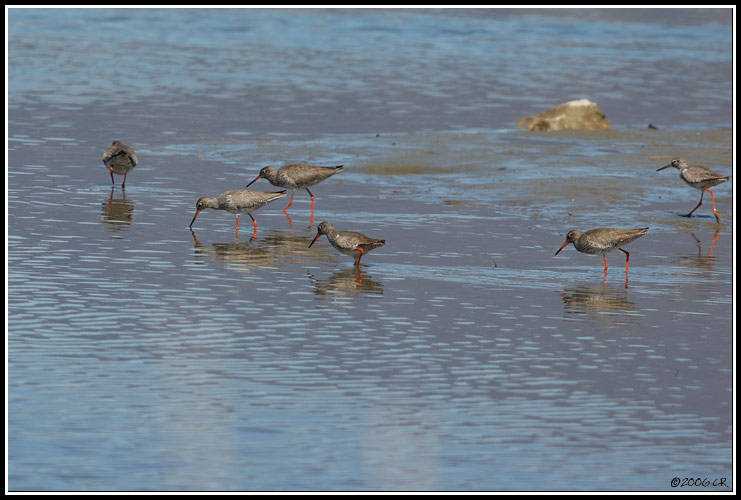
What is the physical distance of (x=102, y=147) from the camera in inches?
990

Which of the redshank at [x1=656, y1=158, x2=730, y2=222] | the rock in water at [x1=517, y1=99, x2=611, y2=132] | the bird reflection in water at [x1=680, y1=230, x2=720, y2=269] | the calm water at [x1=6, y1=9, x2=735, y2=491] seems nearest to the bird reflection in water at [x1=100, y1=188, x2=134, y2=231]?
the calm water at [x1=6, y1=9, x2=735, y2=491]

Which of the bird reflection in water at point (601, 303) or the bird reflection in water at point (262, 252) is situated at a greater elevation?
the bird reflection in water at point (262, 252)

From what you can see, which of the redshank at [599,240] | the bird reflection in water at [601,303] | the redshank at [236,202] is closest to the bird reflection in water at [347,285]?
the bird reflection in water at [601,303]

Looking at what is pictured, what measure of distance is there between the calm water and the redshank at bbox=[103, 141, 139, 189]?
500mm

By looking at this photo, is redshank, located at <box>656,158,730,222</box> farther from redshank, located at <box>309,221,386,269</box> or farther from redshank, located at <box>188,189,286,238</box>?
redshank, located at <box>188,189,286,238</box>

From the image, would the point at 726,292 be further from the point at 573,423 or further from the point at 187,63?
the point at 187,63

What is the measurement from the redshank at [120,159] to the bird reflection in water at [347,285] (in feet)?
22.1

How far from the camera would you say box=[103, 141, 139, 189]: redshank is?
2106 centimetres

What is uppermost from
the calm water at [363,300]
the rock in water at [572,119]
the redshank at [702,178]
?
the rock in water at [572,119]

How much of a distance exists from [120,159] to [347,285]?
7.60 metres

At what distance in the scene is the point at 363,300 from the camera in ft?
46.6

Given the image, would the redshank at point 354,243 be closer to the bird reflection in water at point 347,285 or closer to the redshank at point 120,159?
the bird reflection in water at point 347,285

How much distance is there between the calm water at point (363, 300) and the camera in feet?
31.2

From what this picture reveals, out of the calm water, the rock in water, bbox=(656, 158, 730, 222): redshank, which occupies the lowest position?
the calm water
